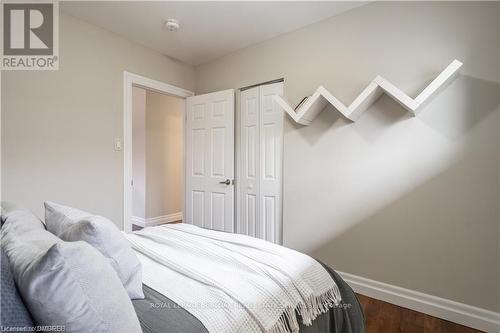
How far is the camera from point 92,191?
2.46 metres

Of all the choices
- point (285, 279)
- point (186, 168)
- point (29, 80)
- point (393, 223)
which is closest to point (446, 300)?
point (393, 223)

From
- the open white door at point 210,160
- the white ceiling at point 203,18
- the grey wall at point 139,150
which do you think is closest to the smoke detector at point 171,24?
the white ceiling at point 203,18

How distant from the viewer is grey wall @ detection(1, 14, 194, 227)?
6.63ft

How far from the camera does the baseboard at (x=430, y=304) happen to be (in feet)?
5.54

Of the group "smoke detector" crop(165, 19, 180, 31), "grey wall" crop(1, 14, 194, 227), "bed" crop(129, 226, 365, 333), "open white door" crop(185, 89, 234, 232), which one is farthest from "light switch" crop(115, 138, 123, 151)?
"bed" crop(129, 226, 365, 333)

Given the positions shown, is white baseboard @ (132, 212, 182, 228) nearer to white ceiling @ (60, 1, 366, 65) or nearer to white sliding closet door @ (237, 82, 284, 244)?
white sliding closet door @ (237, 82, 284, 244)

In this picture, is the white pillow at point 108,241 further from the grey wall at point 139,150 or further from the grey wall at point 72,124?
the grey wall at point 139,150

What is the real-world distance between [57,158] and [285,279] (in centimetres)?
230

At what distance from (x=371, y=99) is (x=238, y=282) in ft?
5.78

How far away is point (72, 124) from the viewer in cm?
232

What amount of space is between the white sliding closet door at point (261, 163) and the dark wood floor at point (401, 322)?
3.51 feet

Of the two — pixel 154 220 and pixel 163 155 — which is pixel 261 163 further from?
pixel 154 220

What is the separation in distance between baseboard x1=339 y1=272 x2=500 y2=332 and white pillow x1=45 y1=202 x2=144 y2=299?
77.9 inches

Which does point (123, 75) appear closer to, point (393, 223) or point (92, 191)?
point (92, 191)
